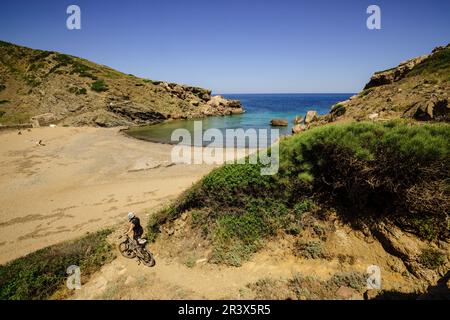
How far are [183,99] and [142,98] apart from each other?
15.4 m

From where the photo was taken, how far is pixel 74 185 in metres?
19.0

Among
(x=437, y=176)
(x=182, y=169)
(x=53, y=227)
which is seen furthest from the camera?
(x=182, y=169)

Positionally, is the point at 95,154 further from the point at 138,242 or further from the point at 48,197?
the point at 138,242

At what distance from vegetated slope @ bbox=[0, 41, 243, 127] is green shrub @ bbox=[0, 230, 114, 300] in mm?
41344

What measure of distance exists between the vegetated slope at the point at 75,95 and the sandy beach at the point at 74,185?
1802cm

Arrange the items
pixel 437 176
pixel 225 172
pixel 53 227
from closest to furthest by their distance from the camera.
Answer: pixel 437 176
pixel 225 172
pixel 53 227

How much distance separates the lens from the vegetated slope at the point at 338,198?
6699mm

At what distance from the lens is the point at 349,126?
8266 millimetres

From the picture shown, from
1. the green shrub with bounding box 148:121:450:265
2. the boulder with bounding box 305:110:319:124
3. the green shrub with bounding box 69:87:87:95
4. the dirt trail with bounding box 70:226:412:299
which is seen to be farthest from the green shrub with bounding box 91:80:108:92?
the dirt trail with bounding box 70:226:412:299

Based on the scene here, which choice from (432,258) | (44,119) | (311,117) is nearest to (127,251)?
(432,258)

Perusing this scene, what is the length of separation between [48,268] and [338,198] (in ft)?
33.1

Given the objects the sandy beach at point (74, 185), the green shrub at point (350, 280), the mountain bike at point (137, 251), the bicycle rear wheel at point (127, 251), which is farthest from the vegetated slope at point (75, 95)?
the green shrub at point (350, 280)

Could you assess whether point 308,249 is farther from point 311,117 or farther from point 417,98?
point 311,117

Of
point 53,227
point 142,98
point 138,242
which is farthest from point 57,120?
point 138,242
